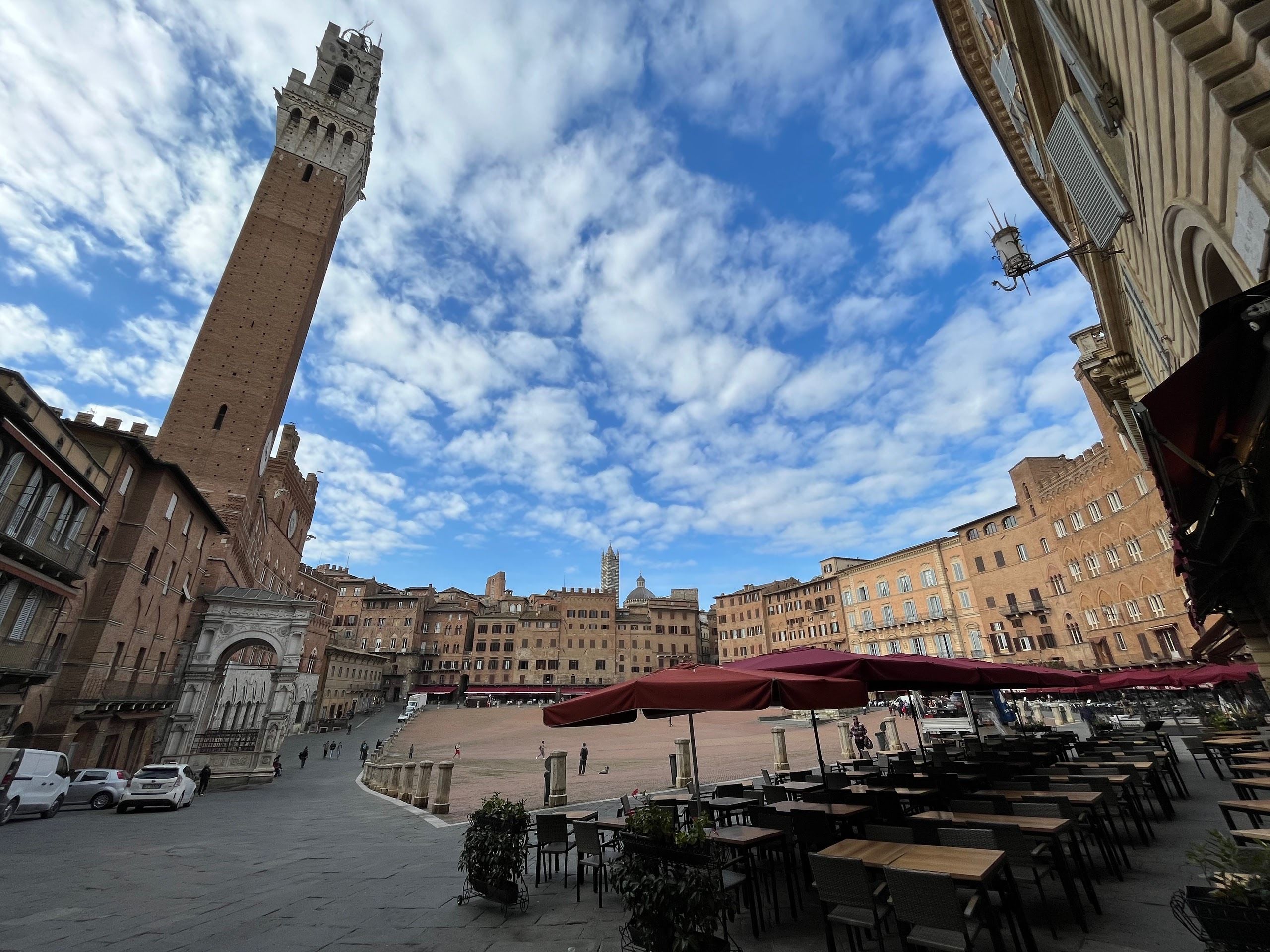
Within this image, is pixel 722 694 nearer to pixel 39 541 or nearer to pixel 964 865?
pixel 964 865

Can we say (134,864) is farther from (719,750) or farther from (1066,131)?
(719,750)

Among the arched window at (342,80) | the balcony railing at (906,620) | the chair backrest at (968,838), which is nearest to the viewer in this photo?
the chair backrest at (968,838)

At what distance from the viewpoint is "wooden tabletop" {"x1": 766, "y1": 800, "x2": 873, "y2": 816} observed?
6.21 metres

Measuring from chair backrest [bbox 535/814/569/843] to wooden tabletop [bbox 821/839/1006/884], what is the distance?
3.50m

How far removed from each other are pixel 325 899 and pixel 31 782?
1493 cm

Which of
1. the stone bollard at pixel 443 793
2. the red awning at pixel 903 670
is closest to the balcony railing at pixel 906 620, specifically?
the red awning at pixel 903 670

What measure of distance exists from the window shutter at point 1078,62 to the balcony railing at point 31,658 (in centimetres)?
2737

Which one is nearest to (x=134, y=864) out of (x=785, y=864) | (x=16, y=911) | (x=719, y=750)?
(x=16, y=911)

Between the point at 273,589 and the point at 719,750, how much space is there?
43.7 meters

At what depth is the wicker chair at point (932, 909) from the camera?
3.54 meters

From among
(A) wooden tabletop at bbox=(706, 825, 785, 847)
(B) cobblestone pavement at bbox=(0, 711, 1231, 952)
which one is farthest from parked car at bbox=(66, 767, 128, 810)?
(A) wooden tabletop at bbox=(706, 825, 785, 847)

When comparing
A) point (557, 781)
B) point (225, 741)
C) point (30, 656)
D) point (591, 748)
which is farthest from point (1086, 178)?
point (225, 741)

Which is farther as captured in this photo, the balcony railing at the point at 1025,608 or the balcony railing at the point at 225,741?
the balcony railing at the point at 1025,608

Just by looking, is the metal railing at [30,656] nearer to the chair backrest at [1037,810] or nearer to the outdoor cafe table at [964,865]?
the outdoor cafe table at [964,865]
